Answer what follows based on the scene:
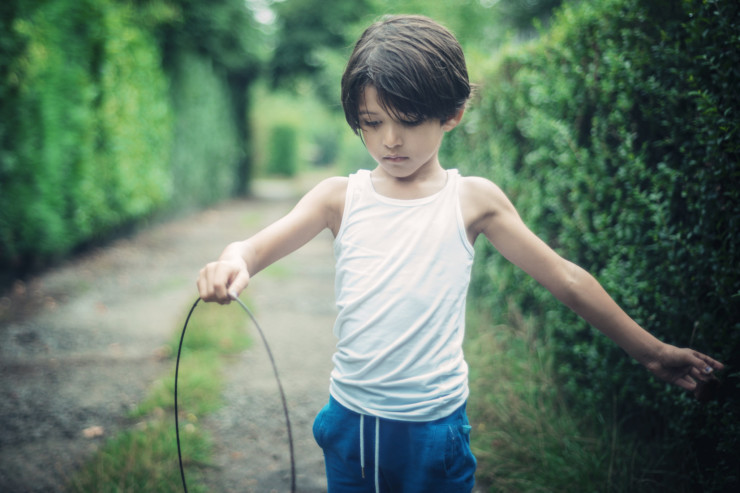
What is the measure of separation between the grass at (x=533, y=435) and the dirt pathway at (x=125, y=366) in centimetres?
96

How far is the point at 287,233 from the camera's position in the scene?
1.57 meters

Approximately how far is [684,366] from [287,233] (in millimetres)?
1243

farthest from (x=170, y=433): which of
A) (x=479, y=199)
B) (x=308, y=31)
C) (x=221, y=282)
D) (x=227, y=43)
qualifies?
(x=308, y=31)

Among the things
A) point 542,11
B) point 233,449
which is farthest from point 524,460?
point 542,11

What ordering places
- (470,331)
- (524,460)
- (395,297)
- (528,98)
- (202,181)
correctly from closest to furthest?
(395,297) → (524,460) → (528,98) → (470,331) → (202,181)

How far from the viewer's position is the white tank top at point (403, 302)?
1479mm

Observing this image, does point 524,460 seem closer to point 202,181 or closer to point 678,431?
point 678,431

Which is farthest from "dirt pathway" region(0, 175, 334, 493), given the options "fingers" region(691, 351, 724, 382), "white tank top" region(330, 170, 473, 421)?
"fingers" region(691, 351, 724, 382)


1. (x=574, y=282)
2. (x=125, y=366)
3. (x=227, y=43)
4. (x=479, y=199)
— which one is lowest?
(x=125, y=366)

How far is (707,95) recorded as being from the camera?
1.96m

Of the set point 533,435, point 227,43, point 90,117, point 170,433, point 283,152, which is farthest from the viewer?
point 283,152

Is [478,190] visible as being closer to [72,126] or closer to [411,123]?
[411,123]

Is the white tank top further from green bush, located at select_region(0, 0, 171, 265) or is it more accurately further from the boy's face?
green bush, located at select_region(0, 0, 171, 265)

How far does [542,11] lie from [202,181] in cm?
1194
